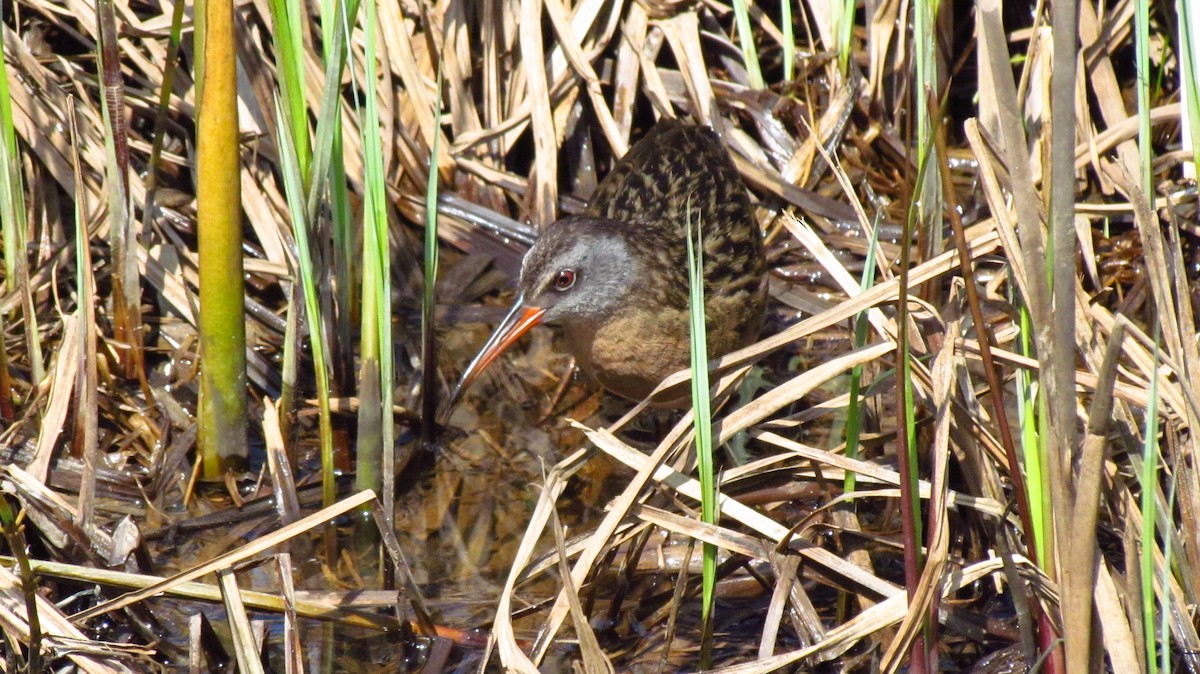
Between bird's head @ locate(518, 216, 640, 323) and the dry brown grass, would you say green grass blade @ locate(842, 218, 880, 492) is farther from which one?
bird's head @ locate(518, 216, 640, 323)

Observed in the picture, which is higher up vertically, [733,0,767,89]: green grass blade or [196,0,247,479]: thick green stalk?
[733,0,767,89]: green grass blade

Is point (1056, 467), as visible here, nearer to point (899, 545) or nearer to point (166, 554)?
point (899, 545)

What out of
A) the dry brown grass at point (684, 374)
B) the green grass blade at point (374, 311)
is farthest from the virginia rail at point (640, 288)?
the green grass blade at point (374, 311)

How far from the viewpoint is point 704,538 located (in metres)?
2.44

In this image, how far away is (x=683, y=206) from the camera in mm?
3924

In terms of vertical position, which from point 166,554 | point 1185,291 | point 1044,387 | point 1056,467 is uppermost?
point 1185,291

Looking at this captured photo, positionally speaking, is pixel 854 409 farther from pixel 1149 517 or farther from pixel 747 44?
pixel 747 44

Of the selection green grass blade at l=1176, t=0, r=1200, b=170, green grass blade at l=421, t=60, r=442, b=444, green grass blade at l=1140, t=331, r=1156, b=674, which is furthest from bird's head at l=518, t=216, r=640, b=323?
green grass blade at l=1140, t=331, r=1156, b=674

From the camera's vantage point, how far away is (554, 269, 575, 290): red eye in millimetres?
3496

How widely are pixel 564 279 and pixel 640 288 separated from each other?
0.74 ft

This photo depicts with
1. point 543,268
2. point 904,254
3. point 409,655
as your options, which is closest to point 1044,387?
point 904,254

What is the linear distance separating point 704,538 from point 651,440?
5.22 ft

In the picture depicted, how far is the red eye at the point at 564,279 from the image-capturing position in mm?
3496

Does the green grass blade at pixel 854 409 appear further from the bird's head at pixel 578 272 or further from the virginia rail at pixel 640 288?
the bird's head at pixel 578 272
